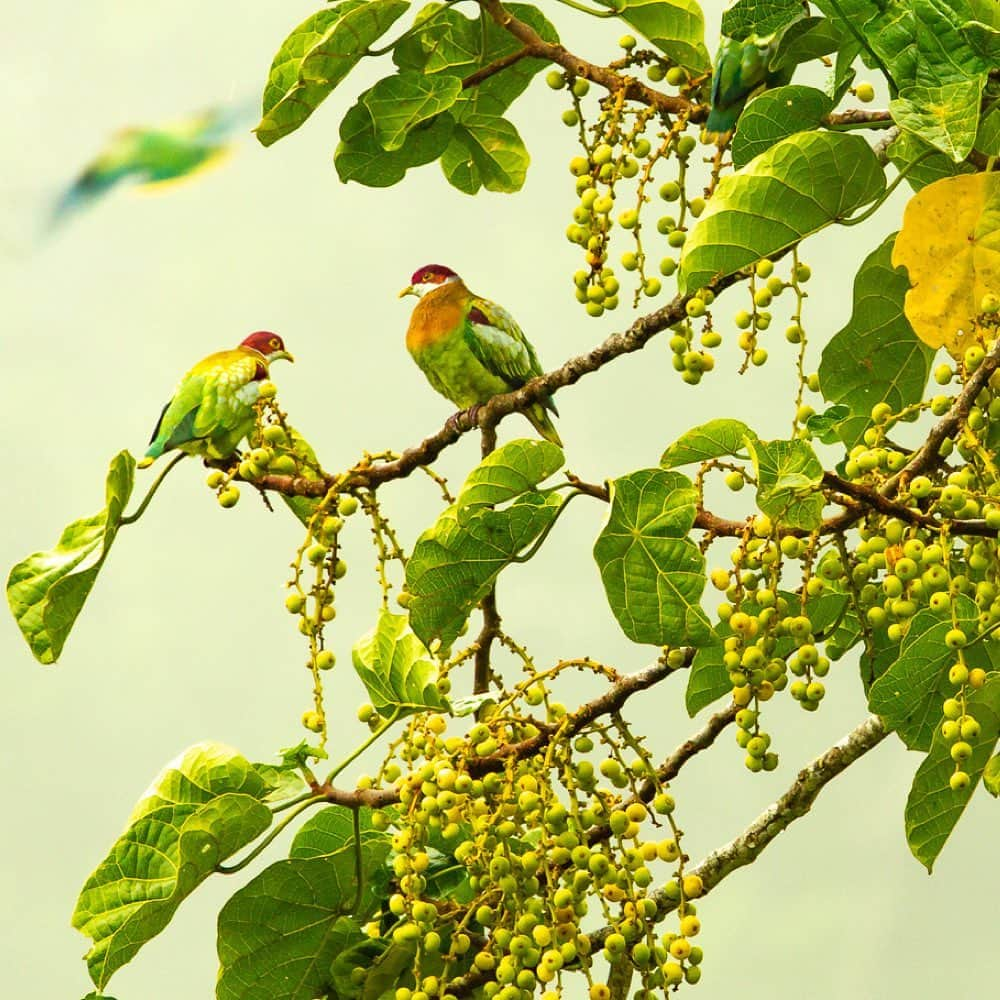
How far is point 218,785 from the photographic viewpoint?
110 cm

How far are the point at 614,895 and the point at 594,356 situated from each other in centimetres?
40

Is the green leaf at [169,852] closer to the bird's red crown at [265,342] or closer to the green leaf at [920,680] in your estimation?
the green leaf at [920,680]

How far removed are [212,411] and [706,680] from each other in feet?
1.50

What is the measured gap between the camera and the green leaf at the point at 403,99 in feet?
3.88

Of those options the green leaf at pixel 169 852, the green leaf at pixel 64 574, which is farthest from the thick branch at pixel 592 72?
the green leaf at pixel 169 852

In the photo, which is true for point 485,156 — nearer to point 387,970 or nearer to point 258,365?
point 258,365

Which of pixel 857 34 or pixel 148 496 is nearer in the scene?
pixel 857 34

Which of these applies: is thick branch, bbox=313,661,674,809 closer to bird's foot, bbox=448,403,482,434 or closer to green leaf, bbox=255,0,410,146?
bird's foot, bbox=448,403,482,434

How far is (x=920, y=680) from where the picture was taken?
0.95 meters

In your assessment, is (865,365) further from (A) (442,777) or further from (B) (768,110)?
(A) (442,777)

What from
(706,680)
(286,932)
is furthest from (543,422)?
(286,932)

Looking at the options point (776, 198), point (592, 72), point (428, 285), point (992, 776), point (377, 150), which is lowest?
point (992, 776)

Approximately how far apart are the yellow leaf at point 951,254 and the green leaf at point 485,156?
50 cm

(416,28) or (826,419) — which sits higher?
(416,28)
